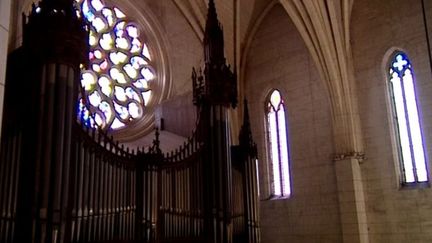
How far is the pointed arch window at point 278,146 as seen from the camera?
51.9 ft

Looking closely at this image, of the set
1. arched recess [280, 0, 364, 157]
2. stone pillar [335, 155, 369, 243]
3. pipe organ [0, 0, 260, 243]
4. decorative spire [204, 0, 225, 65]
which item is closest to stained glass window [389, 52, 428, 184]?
arched recess [280, 0, 364, 157]

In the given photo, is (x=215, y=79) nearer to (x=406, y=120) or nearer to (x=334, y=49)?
(x=334, y=49)

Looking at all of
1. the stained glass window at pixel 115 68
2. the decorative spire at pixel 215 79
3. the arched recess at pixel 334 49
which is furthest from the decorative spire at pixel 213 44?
the arched recess at pixel 334 49

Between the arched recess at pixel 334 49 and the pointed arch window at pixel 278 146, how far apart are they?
194 cm

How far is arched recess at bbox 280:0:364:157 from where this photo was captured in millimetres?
14484

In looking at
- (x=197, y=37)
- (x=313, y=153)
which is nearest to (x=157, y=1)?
(x=197, y=37)

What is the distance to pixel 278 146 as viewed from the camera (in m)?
16.1

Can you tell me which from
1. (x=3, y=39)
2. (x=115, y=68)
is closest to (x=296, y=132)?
(x=115, y=68)

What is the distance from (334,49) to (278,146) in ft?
11.6

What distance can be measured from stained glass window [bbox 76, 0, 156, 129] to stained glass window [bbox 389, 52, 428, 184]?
22.9 feet

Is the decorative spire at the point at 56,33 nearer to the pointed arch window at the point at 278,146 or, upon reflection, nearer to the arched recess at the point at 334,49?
the arched recess at the point at 334,49

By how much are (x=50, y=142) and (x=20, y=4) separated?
16.9ft

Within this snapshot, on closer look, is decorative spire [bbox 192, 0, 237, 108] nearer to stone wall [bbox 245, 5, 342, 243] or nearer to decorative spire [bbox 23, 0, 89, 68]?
decorative spire [bbox 23, 0, 89, 68]

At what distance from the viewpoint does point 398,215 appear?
13.3 meters
